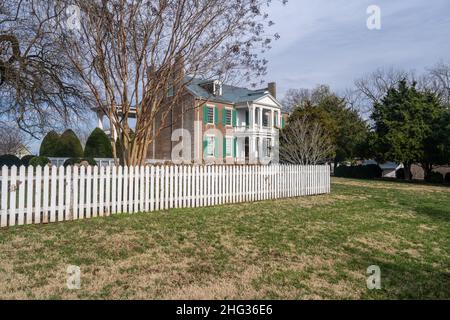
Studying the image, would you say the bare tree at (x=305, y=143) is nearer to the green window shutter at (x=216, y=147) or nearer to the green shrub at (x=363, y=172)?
the green shrub at (x=363, y=172)

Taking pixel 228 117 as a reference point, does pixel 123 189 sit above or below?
below

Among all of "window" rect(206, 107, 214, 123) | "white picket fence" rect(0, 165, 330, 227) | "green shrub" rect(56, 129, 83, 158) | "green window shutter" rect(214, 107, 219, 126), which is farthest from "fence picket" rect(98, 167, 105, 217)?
"green window shutter" rect(214, 107, 219, 126)

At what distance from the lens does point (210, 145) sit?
95.3ft

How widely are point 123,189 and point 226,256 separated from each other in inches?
149

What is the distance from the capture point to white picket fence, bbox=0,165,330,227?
245 inches

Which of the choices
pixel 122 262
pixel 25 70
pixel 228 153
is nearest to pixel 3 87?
pixel 25 70

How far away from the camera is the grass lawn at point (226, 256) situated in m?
3.61

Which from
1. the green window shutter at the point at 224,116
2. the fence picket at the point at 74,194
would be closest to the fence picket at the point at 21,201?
the fence picket at the point at 74,194

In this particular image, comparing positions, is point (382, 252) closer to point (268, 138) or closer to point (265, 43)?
point (265, 43)

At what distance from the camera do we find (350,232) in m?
6.53

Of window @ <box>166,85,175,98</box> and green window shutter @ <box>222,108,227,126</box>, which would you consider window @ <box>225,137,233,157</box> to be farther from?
window @ <box>166,85,175,98</box>

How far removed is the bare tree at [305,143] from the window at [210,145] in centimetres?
601

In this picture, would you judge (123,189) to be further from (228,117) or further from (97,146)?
(228,117)

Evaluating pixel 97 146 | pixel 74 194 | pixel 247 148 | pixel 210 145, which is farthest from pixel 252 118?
pixel 74 194
